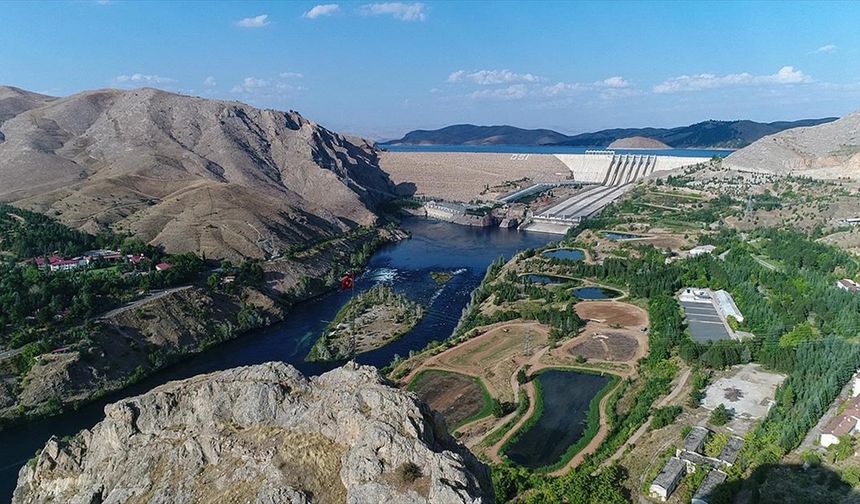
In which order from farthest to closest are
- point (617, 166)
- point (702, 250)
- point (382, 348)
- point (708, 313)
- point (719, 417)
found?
point (617, 166), point (702, 250), point (708, 313), point (382, 348), point (719, 417)

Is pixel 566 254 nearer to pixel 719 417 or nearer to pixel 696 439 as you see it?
pixel 719 417

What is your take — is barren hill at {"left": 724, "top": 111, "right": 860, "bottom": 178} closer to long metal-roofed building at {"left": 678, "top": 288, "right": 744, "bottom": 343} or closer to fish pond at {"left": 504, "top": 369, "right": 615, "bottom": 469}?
long metal-roofed building at {"left": 678, "top": 288, "right": 744, "bottom": 343}

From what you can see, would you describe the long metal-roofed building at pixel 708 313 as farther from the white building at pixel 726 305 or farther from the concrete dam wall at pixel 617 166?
the concrete dam wall at pixel 617 166

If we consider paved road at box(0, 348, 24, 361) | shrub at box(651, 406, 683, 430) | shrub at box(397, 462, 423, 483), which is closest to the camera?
shrub at box(397, 462, 423, 483)

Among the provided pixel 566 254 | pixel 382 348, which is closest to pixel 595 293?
pixel 566 254

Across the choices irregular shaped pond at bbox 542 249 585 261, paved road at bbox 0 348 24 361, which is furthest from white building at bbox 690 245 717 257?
paved road at bbox 0 348 24 361
